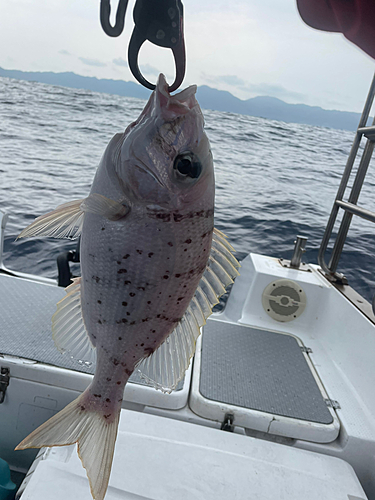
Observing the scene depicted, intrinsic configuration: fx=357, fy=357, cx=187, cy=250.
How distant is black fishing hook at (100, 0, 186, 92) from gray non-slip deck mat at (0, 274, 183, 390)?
1.67 m

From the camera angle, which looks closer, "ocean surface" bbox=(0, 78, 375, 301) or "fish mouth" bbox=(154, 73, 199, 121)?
"fish mouth" bbox=(154, 73, 199, 121)

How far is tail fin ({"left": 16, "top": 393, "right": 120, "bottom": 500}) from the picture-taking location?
73 centimetres

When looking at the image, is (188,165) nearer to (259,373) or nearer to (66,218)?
(66,218)

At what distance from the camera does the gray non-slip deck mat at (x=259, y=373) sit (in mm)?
2137

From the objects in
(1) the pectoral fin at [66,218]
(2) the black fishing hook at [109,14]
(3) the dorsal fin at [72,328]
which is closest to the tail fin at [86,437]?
(3) the dorsal fin at [72,328]

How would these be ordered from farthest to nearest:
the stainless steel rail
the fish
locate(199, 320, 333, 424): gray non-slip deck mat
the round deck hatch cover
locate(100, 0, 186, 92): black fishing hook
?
the round deck hatch cover
the stainless steel rail
locate(199, 320, 333, 424): gray non-slip deck mat
the fish
locate(100, 0, 186, 92): black fishing hook

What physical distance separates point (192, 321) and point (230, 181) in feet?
41.0

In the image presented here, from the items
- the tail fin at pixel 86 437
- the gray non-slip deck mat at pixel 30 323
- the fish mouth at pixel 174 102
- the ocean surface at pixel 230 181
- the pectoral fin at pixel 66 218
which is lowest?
the ocean surface at pixel 230 181

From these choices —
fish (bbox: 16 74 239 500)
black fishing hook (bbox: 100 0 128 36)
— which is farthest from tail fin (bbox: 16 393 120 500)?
black fishing hook (bbox: 100 0 128 36)

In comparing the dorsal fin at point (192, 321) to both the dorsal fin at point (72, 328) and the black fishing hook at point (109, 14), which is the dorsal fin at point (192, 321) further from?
the black fishing hook at point (109, 14)

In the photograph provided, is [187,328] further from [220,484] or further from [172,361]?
[220,484]

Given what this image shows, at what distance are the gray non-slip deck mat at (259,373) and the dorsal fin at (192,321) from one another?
1.36 m

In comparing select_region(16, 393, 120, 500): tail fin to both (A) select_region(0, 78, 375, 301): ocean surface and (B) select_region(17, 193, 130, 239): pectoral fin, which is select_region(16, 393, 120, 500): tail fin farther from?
(A) select_region(0, 78, 375, 301): ocean surface

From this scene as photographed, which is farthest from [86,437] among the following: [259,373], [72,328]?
[259,373]
